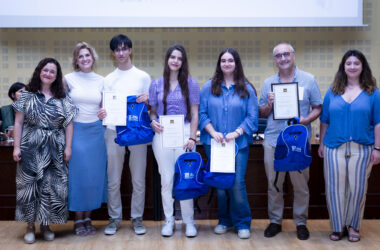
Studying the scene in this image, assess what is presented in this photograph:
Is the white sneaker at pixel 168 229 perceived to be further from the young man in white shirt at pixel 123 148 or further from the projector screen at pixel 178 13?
the projector screen at pixel 178 13

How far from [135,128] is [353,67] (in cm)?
171

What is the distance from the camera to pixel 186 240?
129 inches

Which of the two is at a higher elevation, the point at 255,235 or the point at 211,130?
the point at 211,130

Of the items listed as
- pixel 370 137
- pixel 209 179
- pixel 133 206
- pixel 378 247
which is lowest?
pixel 378 247

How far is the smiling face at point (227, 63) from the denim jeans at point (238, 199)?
612 millimetres

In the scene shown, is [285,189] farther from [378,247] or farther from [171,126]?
[171,126]

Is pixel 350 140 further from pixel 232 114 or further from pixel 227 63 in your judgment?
pixel 227 63

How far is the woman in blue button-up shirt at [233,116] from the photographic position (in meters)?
3.23

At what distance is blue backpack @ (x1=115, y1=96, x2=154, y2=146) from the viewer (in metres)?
3.21

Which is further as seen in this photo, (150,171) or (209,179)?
(150,171)

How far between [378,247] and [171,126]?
5.88ft

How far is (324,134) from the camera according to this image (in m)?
3.37

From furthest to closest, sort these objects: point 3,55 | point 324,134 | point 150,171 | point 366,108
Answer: point 3,55 < point 150,171 < point 324,134 < point 366,108

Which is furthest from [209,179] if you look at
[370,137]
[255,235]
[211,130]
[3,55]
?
[3,55]
